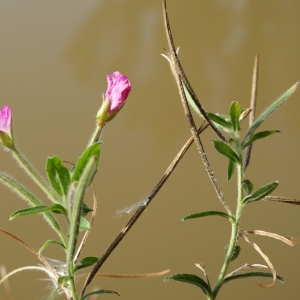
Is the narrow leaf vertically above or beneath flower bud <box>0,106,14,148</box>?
beneath

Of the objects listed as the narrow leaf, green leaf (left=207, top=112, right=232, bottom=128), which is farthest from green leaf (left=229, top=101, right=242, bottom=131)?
the narrow leaf

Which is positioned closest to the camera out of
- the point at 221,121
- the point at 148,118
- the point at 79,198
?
the point at 79,198

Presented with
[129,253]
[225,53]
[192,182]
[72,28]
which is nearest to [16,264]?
[129,253]

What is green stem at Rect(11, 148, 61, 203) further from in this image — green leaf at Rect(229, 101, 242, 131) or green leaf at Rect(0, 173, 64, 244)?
green leaf at Rect(229, 101, 242, 131)

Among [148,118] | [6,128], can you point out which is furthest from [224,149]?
[148,118]

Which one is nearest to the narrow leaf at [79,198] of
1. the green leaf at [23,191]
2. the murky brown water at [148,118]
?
the green leaf at [23,191]

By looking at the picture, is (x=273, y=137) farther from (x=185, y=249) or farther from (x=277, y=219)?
(x=185, y=249)

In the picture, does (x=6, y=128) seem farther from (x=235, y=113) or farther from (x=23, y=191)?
(x=235, y=113)
